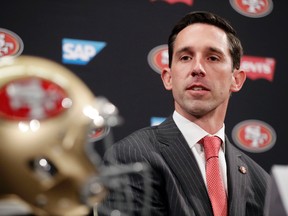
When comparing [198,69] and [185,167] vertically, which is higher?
[198,69]

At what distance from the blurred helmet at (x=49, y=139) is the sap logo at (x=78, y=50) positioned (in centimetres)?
103

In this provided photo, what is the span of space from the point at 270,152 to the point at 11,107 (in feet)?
4.27

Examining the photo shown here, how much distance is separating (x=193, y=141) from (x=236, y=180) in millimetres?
123

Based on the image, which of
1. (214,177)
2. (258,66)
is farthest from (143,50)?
(214,177)

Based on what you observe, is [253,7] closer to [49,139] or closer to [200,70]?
[200,70]

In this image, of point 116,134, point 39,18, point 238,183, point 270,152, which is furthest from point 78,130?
point 270,152

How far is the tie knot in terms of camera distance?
1037 mm

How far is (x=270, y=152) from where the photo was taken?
5.42 feet

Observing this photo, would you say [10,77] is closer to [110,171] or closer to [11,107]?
[11,107]

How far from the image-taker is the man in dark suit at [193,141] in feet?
3.07

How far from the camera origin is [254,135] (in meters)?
1.65

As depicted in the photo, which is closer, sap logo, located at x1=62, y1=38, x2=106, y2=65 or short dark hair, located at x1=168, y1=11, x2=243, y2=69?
short dark hair, located at x1=168, y1=11, x2=243, y2=69

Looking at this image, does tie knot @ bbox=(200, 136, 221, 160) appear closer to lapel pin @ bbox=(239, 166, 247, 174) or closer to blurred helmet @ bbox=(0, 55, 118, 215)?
lapel pin @ bbox=(239, 166, 247, 174)

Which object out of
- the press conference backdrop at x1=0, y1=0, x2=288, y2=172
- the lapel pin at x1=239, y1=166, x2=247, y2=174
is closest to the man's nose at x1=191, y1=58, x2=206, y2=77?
the lapel pin at x1=239, y1=166, x2=247, y2=174
